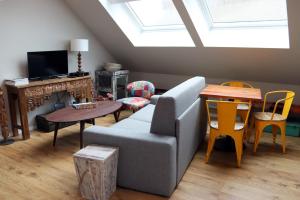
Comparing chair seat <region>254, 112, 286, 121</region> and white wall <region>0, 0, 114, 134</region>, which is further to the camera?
white wall <region>0, 0, 114, 134</region>

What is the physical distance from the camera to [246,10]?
3.54m

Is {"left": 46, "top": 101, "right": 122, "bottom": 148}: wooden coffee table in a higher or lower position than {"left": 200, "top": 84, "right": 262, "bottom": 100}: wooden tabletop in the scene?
lower

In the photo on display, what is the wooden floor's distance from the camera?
88.9 inches

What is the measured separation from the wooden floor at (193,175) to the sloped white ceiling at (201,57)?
119 cm

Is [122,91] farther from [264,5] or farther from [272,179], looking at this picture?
[272,179]

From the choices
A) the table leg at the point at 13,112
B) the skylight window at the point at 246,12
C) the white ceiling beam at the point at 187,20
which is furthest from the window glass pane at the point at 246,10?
the table leg at the point at 13,112

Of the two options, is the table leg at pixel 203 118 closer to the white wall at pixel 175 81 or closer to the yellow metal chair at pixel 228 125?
the yellow metal chair at pixel 228 125

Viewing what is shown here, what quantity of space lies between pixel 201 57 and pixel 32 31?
2.60 metres

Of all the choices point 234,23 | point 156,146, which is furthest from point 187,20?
point 156,146

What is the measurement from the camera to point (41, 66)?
3.71 metres

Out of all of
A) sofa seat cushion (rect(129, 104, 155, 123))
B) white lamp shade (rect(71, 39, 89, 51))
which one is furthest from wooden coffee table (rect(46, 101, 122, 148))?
white lamp shade (rect(71, 39, 89, 51))

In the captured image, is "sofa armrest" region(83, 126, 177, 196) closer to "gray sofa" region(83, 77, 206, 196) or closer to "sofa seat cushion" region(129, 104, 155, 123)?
"gray sofa" region(83, 77, 206, 196)

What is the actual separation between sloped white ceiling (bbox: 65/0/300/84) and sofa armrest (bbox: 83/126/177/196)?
212 centimetres

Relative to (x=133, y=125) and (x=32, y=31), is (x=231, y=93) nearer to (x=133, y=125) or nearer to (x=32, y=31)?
(x=133, y=125)
